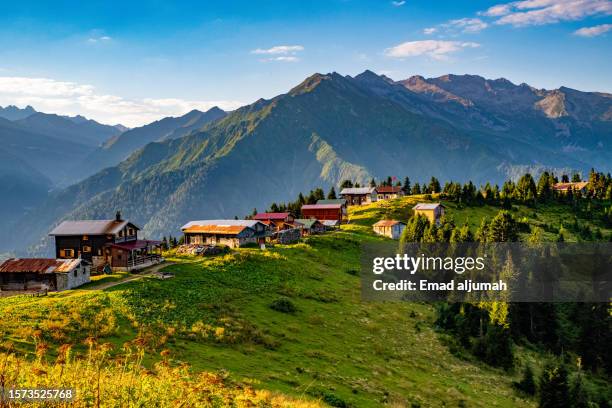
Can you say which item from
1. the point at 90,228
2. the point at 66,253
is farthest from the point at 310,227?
the point at 66,253

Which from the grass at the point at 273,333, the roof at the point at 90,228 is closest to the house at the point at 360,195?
the grass at the point at 273,333

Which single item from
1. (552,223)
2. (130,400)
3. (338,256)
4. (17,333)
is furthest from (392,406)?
(552,223)

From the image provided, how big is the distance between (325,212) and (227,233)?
59.2 meters

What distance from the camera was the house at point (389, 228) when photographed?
126m

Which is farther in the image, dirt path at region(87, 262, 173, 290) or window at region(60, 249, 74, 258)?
window at region(60, 249, 74, 258)

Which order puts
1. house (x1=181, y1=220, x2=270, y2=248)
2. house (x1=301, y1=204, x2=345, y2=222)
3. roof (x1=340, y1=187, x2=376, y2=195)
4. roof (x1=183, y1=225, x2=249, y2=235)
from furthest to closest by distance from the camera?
roof (x1=340, y1=187, x2=376, y2=195)
house (x1=301, y1=204, x2=345, y2=222)
house (x1=181, y1=220, x2=270, y2=248)
roof (x1=183, y1=225, x2=249, y2=235)

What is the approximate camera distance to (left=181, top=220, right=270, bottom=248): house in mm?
96562

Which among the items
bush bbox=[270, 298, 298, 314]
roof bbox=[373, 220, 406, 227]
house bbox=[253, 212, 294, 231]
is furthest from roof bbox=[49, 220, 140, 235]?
roof bbox=[373, 220, 406, 227]

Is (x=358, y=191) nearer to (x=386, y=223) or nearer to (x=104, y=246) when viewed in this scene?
(x=386, y=223)

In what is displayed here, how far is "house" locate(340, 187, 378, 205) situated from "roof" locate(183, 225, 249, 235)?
99330 mm

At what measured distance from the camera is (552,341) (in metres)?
71.6

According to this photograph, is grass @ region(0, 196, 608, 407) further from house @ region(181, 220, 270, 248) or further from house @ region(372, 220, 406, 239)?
house @ region(372, 220, 406, 239)

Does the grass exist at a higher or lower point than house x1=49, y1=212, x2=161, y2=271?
lower

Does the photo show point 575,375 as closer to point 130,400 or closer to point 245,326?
point 245,326
